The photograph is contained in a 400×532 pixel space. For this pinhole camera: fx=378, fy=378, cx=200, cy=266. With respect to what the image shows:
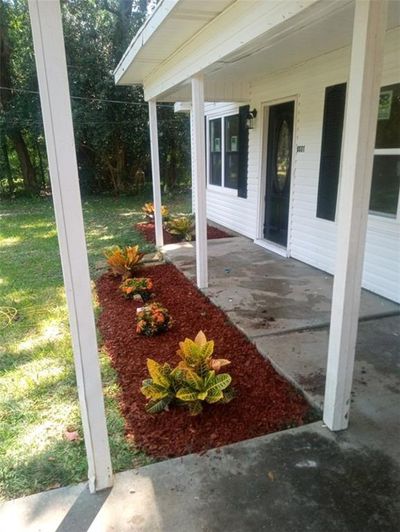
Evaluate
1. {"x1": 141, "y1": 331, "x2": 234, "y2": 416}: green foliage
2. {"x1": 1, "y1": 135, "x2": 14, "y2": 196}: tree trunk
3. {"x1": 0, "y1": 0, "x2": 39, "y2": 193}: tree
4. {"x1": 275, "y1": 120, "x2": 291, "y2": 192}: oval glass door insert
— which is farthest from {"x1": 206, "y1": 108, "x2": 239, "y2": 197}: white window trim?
{"x1": 1, "y1": 135, "x2": 14, "y2": 196}: tree trunk

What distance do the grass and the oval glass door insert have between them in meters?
2.42

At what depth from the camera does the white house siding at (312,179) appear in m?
3.75

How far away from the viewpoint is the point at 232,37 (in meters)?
A: 2.93

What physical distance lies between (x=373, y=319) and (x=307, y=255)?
1.75 m

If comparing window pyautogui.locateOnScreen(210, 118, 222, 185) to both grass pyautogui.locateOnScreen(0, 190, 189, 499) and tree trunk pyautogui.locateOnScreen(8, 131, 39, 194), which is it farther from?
tree trunk pyautogui.locateOnScreen(8, 131, 39, 194)

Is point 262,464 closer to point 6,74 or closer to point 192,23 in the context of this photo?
point 192,23

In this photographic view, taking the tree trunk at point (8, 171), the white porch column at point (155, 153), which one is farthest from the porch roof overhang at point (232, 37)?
the tree trunk at point (8, 171)

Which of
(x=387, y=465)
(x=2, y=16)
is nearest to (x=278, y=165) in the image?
(x=387, y=465)

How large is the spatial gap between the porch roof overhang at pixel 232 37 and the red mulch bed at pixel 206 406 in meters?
2.30

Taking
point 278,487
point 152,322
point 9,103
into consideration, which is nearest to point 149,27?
point 152,322

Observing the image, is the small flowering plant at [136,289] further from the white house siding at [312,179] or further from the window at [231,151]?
the window at [231,151]

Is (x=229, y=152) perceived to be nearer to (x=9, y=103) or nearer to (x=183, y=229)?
(x=183, y=229)

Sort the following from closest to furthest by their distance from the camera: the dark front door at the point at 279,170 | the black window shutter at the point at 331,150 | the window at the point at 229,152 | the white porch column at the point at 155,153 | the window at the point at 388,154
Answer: the window at the point at 388,154 < the black window shutter at the point at 331,150 < the dark front door at the point at 279,170 < the white porch column at the point at 155,153 < the window at the point at 229,152

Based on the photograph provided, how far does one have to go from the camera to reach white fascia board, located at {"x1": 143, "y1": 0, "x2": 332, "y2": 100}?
2152mm
